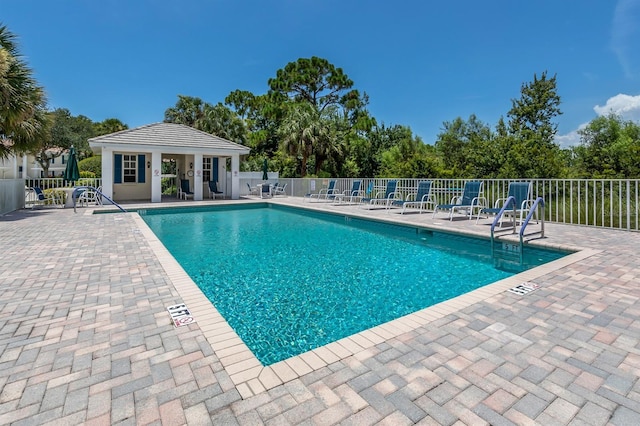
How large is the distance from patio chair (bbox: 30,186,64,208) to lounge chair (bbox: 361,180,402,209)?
1325 centimetres

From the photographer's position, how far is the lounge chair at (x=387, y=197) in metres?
13.2

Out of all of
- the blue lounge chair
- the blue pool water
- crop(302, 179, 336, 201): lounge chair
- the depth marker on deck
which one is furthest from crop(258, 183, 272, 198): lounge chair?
the depth marker on deck

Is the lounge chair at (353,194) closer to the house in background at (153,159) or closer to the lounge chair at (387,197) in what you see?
the lounge chair at (387,197)

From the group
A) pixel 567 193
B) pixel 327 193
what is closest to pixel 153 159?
pixel 327 193

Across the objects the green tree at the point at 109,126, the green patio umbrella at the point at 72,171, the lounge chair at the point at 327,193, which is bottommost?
the lounge chair at the point at 327,193

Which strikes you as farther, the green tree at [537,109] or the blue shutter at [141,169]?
the green tree at [537,109]

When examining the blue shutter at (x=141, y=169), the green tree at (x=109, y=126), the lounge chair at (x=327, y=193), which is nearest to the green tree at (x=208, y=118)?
the green tree at (x=109, y=126)

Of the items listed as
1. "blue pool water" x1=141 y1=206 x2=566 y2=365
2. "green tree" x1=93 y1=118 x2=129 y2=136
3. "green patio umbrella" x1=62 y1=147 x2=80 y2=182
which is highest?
"green tree" x1=93 y1=118 x2=129 y2=136

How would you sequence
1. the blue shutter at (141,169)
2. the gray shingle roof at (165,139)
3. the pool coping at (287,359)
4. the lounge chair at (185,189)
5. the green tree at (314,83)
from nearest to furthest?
the pool coping at (287,359)
the gray shingle roof at (165,139)
the blue shutter at (141,169)
the lounge chair at (185,189)
the green tree at (314,83)

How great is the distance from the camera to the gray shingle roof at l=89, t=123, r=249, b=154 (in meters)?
15.2

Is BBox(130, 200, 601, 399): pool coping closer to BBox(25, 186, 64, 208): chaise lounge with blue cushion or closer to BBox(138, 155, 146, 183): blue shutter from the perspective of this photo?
BBox(25, 186, 64, 208): chaise lounge with blue cushion

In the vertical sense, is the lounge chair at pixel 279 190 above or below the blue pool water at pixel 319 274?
above

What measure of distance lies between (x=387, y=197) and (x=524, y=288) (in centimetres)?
970

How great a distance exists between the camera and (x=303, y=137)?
2627cm
